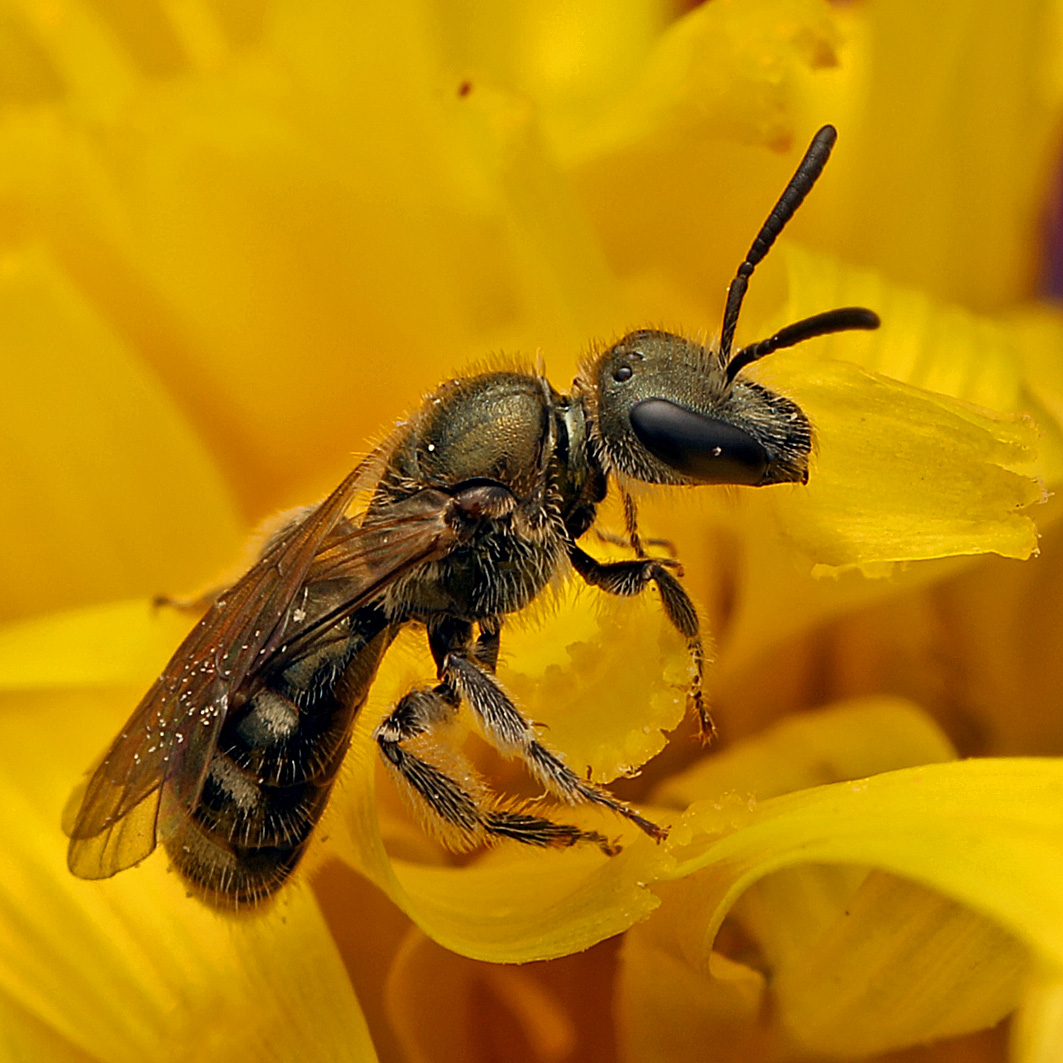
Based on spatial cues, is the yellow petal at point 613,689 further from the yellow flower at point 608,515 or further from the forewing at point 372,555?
the forewing at point 372,555

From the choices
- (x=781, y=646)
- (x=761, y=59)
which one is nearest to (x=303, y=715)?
(x=781, y=646)

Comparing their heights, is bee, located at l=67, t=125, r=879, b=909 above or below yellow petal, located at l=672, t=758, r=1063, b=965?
above

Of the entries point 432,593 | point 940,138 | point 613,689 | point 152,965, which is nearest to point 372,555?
point 432,593

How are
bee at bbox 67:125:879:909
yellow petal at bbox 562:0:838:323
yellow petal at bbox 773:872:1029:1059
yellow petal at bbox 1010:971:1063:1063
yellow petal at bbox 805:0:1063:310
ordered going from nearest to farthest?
1. yellow petal at bbox 1010:971:1063:1063
2. yellow petal at bbox 773:872:1029:1059
3. bee at bbox 67:125:879:909
4. yellow petal at bbox 562:0:838:323
5. yellow petal at bbox 805:0:1063:310

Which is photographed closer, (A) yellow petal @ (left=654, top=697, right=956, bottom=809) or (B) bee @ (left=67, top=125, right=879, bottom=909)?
(B) bee @ (left=67, top=125, right=879, bottom=909)

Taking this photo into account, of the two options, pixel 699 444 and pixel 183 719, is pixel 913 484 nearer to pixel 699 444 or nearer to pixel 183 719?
pixel 699 444

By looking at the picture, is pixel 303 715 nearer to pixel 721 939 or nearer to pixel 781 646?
pixel 721 939

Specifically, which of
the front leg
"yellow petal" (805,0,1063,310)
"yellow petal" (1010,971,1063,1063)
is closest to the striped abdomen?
the front leg

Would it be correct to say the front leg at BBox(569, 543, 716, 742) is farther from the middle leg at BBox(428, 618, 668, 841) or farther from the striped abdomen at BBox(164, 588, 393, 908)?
the striped abdomen at BBox(164, 588, 393, 908)
